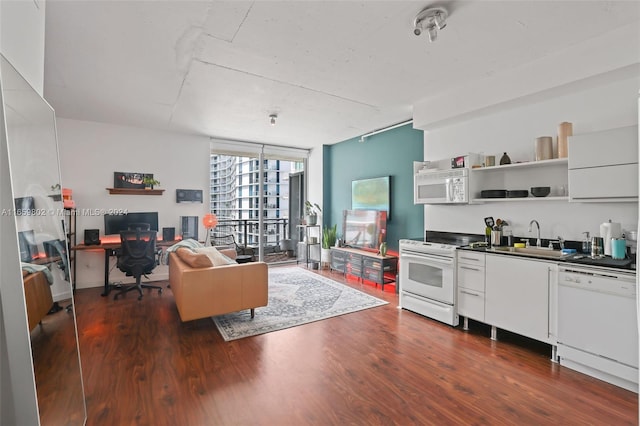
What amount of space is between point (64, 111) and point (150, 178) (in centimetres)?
149

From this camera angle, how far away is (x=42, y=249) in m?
1.49

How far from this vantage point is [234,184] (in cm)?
677

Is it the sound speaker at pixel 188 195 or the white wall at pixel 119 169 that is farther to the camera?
the sound speaker at pixel 188 195

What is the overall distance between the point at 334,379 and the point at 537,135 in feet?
10.5

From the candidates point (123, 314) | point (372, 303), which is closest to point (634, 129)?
point (372, 303)

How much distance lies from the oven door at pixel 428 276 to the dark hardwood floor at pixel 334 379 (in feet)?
1.23

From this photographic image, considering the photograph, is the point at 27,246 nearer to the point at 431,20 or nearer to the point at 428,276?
the point at 431,20

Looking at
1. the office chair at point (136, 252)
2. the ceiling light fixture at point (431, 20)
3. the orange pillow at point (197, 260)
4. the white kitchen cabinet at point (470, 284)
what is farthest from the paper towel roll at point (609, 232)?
the office chair at point (136, 252)

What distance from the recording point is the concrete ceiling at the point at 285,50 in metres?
2.20

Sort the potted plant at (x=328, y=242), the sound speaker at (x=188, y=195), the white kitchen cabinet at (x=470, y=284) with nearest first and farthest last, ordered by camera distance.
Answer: the white kitchen cabinet at (x=470, y=284) < the sound speaker at (x=188, y=195) < the potted plant at (x=328, y=242)

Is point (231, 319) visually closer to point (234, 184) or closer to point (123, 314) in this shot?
point (123, 314)

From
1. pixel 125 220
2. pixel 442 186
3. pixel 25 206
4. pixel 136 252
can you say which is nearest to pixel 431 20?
pixel 442 186

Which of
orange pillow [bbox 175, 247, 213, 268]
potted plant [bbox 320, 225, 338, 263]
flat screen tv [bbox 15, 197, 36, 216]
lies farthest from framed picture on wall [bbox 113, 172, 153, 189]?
flat screen tv [bbox 15, 197, 36, 216]

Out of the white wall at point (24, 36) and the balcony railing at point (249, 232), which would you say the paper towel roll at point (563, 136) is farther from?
the balcony railing at point (249, 232)
